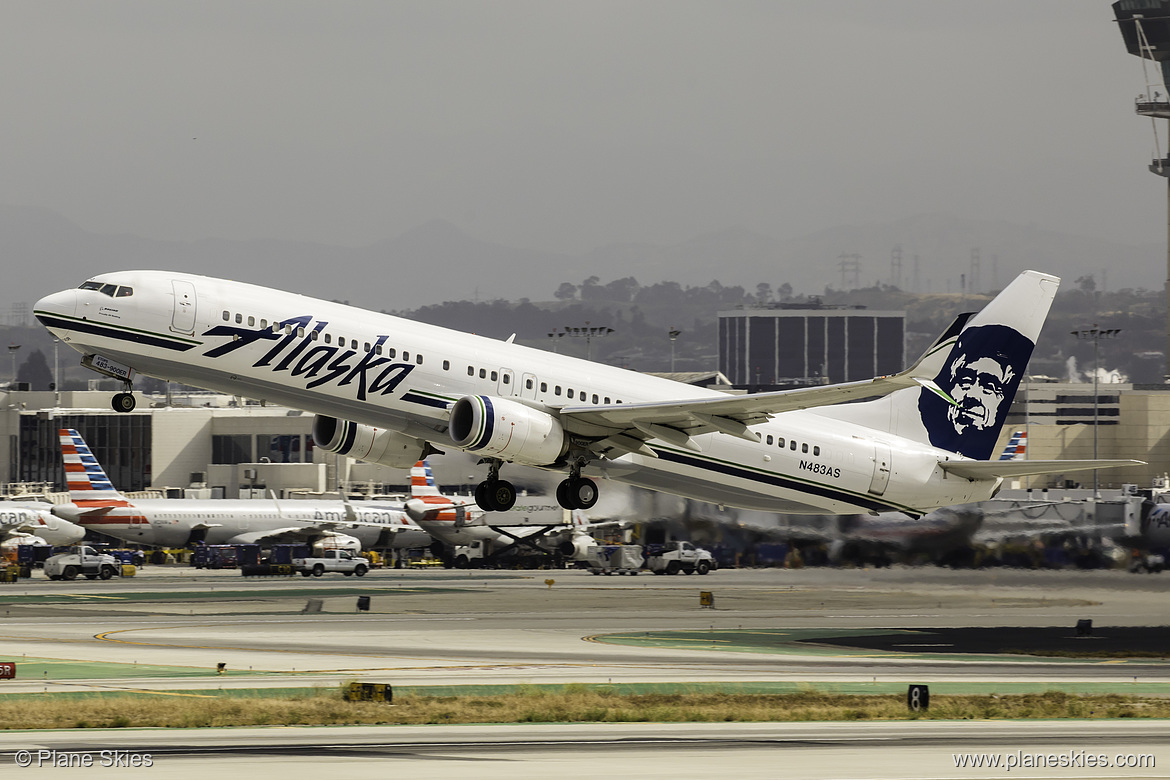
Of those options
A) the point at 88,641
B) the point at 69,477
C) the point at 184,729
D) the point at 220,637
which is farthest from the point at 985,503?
the point at 69,477

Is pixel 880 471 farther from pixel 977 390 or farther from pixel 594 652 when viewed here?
pixel 594 652

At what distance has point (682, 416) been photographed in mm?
39344

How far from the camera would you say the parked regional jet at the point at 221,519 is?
89750mm

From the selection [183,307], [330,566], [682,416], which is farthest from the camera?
[330,566]

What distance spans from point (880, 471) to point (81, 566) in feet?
173

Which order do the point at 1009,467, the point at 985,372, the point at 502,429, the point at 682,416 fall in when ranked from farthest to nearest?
the point at 985,372 < the point at 1009,467 < the point at 682,416 < the point at 502,429

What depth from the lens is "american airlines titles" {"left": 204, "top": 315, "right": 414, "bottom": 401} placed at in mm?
37531

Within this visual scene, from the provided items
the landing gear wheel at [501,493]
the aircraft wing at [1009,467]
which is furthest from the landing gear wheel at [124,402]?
the aircraft wing at [1009,467]

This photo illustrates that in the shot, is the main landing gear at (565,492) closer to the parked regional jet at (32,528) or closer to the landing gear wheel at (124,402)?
the landing gear wheel at (124,402)

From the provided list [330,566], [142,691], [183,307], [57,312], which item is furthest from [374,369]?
[330,566]

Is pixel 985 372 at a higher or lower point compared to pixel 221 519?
higher

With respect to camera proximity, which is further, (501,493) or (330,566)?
(330,566)

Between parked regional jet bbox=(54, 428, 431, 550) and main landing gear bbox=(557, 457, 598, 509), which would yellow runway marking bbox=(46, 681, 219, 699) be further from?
parked regional jet bbox=(54, 428, 431, 550)

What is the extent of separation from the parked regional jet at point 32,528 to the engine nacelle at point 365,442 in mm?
52811
